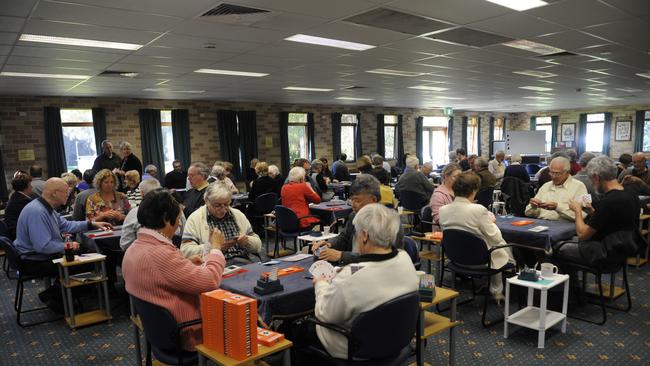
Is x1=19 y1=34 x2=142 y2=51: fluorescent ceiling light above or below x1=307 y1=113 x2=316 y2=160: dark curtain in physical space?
above

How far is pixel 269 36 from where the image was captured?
179 inches

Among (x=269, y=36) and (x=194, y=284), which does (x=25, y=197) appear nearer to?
(x=269, y=36)

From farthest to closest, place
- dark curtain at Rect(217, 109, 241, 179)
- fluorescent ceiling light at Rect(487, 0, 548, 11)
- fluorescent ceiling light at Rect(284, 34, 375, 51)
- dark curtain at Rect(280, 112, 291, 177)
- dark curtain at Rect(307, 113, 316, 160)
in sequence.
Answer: dark curtain at Rect(307, 113, 316, 160), dark curtain at Rect(280, 112, 291, 177), dark curtain at Rect(217, 109, 241, 179), fluorescent ceiling light at Rect(284, 34, 375, 51), fluorescent ceiling light at Rect(487, 0, 548, 11)

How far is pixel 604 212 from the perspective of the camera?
3713mm

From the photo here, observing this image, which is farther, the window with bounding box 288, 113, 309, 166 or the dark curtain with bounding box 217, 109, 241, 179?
the window with bounding box 288, 113, 309, 166

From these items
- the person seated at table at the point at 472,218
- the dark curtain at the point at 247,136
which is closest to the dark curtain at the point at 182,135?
the dark curtain at the point at 247,136

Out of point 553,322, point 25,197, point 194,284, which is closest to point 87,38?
point 25,197

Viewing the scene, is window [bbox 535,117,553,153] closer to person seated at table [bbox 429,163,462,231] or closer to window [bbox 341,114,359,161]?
window [bbox 341,114,359,161]

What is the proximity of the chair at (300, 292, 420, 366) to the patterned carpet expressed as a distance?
1307mm

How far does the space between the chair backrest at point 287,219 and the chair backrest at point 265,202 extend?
3.80ft

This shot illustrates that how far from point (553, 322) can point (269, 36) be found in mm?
3686

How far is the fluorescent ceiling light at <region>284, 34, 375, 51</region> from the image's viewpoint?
4.70m

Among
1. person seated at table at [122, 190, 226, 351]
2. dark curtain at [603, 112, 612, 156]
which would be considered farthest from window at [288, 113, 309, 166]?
dark curtain at [603, 112, 612, 156]

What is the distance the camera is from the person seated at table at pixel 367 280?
2.06 m
